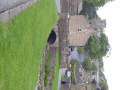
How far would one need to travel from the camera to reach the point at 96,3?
116ft

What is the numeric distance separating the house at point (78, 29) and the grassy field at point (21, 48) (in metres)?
15.5

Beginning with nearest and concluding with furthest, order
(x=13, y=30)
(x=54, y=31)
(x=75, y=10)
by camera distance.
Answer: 1. (x=13, y=30)
2. (x=54, y=31)
3. (x=75, y=10)

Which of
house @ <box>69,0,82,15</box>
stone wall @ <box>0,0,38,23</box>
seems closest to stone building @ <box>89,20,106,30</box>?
house @ <box>69,0,82,15</box>

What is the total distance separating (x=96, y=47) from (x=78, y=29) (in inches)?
163

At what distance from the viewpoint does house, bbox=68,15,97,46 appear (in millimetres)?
30469

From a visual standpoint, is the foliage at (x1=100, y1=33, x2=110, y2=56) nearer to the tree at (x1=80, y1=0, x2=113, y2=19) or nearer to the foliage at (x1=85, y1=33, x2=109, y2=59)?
the foliage at (x1=85, y1=33, x2=109, y2=59)

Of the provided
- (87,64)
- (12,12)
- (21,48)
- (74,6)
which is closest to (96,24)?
(74,6)

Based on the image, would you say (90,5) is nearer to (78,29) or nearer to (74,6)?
(74,6)

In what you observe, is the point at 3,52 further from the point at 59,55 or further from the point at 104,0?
the point at 104,0

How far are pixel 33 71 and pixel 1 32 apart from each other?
5296 millimetres

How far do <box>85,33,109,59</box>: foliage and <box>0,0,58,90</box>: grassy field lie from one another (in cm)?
1853

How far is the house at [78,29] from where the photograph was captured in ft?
100.0

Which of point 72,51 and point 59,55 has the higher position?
point 72,51

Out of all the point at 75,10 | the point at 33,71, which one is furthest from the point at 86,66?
the point at 33,71
